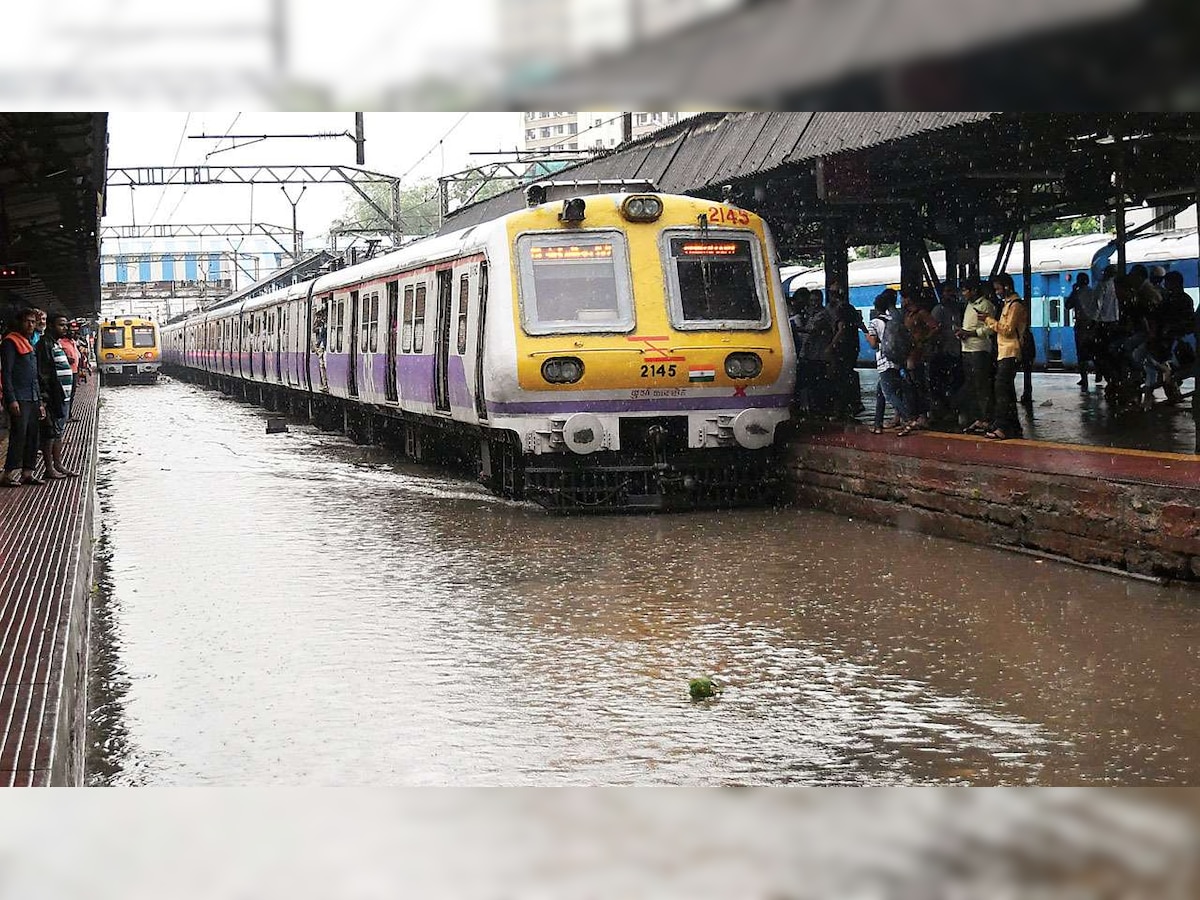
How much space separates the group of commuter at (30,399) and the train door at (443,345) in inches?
145

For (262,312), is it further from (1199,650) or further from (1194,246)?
(1199,650)

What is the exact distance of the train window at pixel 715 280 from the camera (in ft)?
45.9

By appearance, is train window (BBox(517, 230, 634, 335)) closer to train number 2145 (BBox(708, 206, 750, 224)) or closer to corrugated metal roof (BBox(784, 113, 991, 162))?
train number 2145 (BBox(708, 206, 750, 224))

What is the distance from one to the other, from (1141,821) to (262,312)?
31.2m

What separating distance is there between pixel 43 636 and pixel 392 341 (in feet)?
41.7

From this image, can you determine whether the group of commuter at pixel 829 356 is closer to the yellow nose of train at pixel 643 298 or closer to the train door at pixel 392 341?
the yellow nose of train at pixel 643 298

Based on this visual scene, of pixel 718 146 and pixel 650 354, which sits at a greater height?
pixel 718 146

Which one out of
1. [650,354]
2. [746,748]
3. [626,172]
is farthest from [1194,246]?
[746,748]

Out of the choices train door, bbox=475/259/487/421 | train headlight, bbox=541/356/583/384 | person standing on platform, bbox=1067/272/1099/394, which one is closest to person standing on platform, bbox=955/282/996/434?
train headlight, bbox=541/356/583/384

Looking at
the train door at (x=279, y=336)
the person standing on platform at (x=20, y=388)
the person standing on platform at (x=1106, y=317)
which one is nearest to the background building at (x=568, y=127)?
the train door at (x=279, y=336)

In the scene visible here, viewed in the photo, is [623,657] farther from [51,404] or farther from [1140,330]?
[1140,330]
